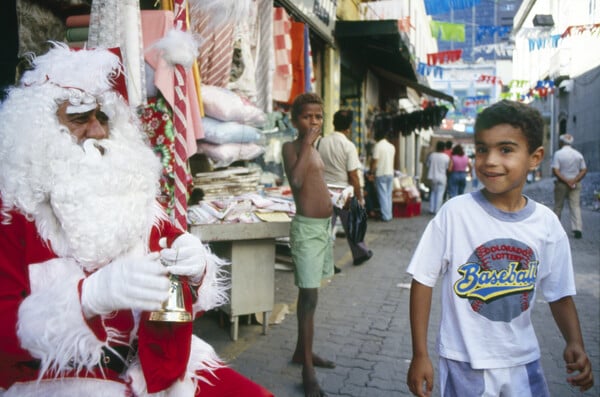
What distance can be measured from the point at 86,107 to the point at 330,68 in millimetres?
8657

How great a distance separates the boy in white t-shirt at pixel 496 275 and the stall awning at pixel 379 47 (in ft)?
28.7

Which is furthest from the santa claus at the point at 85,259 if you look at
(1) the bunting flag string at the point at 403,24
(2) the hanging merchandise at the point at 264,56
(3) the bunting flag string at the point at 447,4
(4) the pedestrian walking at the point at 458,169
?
(4) the pedestrian walking at the point at 458,169

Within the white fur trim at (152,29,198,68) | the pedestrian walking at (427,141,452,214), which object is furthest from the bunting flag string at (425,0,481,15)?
the white fur trim at (152,29,198,68)

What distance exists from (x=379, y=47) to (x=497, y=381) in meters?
10.9

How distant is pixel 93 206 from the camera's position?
1580mm

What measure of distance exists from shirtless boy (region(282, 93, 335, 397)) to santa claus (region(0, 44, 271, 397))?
1437 mm

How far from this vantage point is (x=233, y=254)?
3723mm

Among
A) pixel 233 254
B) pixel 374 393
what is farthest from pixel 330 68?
pixel 374 393

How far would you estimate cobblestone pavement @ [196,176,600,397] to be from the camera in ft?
10.6

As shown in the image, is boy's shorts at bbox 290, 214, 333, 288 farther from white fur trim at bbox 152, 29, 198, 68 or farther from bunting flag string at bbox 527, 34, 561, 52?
bunting flag string at bbox 527, 34, 561, 52

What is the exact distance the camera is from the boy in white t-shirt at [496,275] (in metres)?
1.72

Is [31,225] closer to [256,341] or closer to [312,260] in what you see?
[312,260]

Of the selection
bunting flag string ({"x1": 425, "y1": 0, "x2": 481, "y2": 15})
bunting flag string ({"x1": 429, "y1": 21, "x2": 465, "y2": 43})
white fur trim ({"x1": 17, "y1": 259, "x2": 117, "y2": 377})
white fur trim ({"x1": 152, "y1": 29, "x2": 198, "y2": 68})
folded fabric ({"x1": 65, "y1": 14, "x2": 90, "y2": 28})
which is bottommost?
white fur trim ({"x1": 17, "y1": 259, "x2": 117, "y2": 377})

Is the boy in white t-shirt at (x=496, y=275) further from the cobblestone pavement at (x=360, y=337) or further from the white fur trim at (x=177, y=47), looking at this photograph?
the white fur trim at (x=177, y=47)
